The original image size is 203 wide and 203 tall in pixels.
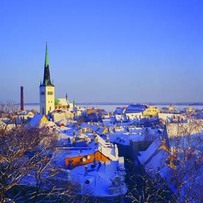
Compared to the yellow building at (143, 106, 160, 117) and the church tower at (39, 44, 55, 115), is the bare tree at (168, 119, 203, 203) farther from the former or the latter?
the yellow building at (143, 106, 160, 117)

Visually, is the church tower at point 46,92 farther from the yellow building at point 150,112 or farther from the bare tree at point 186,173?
the bare tree at point 186,173

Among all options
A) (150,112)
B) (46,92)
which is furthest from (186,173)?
(150,112)

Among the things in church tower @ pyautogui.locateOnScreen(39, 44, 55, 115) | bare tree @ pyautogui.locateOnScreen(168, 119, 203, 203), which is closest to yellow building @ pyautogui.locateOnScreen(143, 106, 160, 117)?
church tower @ pyautogui.locateOnScreen(39, 44, 55, 115)

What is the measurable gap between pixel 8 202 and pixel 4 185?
53 centimetres

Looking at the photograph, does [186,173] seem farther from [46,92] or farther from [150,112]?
[150,112]

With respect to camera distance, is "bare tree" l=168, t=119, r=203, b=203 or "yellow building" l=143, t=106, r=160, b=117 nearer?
"bare tree" l=168, t=119, r=203, b=203

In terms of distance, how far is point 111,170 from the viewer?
23781mm

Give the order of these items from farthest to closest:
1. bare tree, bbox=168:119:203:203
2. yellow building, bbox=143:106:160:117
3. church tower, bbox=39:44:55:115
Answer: yellow building, bbox=143:106:160:117
church tower, bbox=39:44:55:115
bare tree, bbox=168:119:203:203

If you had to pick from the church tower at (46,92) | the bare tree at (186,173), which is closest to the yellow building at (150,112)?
the church tower at (46,92)

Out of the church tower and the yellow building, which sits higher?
the church tower

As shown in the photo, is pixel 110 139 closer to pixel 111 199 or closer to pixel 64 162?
pixel 64 162

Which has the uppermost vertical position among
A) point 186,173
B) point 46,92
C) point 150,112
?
point 46,92

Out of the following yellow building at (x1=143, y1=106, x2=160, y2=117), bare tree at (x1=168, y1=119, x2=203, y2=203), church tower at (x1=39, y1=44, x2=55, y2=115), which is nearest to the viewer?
bare tree at (x1=168, y1=119, x2=203, y2=203)

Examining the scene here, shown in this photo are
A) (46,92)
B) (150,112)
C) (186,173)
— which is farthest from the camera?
(150,112)
